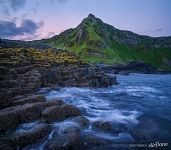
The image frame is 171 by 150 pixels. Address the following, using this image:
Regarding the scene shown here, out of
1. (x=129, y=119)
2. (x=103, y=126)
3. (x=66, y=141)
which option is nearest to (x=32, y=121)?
(x=66, y=141)

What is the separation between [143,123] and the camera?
21469 mm

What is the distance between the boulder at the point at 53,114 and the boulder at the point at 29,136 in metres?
2.39

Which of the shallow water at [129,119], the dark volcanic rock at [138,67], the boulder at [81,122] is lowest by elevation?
the dark volcanic rock at [138,67]

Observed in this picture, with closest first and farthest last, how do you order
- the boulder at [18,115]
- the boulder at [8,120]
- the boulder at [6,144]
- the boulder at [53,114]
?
the boulder at [6,144] < the boulder at [8,120] < the boulder at [18,115] < the boulder at [53,114]

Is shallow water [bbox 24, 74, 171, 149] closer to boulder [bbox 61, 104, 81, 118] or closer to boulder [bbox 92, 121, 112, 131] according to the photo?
boulder [bbox 92, 121, 112, 131]

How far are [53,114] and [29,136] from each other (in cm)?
425

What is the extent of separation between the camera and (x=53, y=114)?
64.1 feet

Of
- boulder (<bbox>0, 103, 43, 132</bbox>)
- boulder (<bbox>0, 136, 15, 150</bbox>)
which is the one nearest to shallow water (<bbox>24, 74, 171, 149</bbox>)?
boulder (<bbox>0, 103, 43, 132</bbox>)

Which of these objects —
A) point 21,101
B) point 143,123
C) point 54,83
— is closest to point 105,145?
point 143,123

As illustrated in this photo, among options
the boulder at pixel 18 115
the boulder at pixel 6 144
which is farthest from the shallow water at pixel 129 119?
the boulder at pixel 6 144

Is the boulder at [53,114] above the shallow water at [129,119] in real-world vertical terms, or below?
above

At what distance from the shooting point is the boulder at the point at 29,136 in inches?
594

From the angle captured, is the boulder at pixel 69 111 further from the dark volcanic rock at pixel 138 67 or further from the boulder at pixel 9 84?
the dark volcanic rock at pixel 138 67

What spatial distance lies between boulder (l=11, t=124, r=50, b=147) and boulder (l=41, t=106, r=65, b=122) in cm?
239
